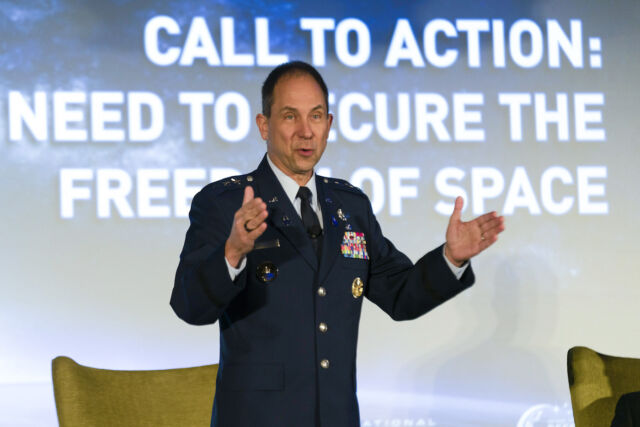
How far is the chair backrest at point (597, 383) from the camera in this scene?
2.62 m

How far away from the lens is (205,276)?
5.55 feet

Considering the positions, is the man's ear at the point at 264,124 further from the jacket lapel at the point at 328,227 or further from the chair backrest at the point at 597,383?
the chair backrest at the point at 597,383

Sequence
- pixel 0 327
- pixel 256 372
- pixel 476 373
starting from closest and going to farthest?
pixel 256 372 → pixel 0 327 → pixel 476 373

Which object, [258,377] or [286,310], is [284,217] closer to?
[286,310]

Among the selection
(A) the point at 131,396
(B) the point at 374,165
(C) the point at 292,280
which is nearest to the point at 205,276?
(C) the point at 292,280

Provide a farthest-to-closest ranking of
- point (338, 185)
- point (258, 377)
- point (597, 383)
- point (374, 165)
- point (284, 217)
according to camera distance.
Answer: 1. point (374, 165)
2. point (597, 383)
3. point (338, 185)
4. point (284, 217)
5. point (258, 377)

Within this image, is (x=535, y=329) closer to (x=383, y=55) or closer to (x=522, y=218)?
(x=522, y=218)

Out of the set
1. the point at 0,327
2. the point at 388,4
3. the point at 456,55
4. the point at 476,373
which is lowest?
the point at 476,373

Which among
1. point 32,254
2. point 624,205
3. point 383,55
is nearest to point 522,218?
point 624,205

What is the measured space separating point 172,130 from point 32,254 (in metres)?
0.98

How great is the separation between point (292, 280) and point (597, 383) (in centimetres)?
129

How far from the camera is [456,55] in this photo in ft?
15.3

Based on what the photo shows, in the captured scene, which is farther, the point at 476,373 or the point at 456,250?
the point at 476,373

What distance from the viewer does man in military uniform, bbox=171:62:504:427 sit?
1.83 meters
